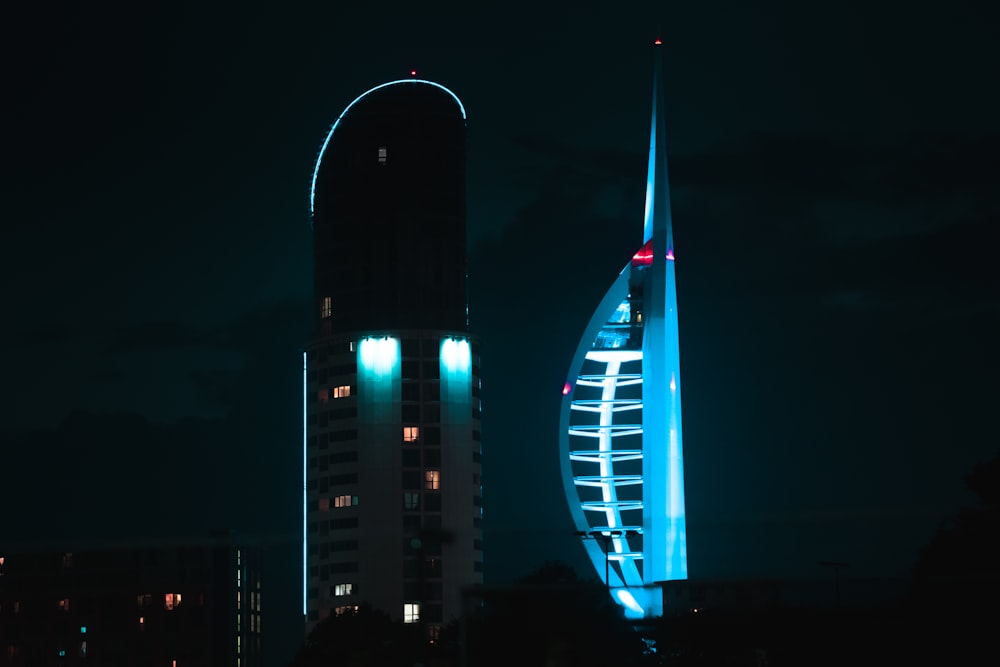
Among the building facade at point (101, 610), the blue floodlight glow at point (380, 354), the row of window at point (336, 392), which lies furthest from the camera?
the building facade at point (101, 610)

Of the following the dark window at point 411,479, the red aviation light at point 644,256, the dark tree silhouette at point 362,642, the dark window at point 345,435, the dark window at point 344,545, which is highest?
the red aviation light at point 644,256

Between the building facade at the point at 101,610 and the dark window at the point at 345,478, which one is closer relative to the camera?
the dark window at the point at 345,478

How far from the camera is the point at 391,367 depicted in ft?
570

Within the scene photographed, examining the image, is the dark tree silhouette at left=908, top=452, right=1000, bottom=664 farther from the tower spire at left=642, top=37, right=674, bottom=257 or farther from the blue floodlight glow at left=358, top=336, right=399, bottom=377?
the blue floodlight glow at left=358, top=336, right=399, bottom=377

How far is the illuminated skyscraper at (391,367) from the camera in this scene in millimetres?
171375

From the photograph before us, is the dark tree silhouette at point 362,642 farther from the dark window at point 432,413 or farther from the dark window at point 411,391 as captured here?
the dark window at point 411,391

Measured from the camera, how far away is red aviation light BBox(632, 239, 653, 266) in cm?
14938

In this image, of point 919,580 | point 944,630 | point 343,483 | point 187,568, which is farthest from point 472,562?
point 919,580

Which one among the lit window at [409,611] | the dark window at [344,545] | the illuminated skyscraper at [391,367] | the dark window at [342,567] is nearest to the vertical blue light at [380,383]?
the illuminated skyscraper at [391,367]

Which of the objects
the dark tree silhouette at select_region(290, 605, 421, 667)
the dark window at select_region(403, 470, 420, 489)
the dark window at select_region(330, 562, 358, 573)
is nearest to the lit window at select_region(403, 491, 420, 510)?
the dark window at select_region(403, 470, 420, 489)

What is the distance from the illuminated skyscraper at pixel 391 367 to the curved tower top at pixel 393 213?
4.9 inches

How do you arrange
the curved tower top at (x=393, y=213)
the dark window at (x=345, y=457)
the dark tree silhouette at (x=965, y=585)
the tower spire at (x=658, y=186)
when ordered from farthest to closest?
1. the curved tower top at (x=393, y=213)
2. the dark window at (x=345, y=457)
3. the tower spire at (x=658, y=186)
4. the dark tree silhouette at (x=965, y=585)

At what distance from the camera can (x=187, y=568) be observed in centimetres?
19188

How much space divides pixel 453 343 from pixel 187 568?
1493 inches
